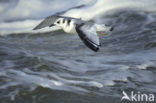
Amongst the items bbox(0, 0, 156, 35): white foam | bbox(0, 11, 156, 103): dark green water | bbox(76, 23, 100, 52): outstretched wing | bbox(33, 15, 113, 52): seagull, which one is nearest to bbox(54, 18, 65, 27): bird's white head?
bbox(33, 15, 113, 52): seagull

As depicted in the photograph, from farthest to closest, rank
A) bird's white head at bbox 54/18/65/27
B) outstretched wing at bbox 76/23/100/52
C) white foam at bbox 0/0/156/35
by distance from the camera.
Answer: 1. white foam at bbox 0/0/156/35
2. bird's white head at bbox 54/18/65/27
3. outstretched wing at bbox 76/23/100/52

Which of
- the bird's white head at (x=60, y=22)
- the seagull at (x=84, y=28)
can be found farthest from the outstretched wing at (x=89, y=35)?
the bird's white head at (x=60, y=22)

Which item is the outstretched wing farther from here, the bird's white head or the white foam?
the white foam

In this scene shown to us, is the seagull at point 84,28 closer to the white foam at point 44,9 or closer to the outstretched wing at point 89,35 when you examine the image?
the outstretched wing at point 89,35

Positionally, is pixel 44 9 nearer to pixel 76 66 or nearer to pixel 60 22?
pixel 76 66

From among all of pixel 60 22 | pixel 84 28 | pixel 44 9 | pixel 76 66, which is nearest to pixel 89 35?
pixel 84 28

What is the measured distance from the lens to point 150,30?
32.8 ft

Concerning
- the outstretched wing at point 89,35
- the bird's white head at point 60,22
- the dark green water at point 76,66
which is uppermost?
the bird's white head at point 60,22

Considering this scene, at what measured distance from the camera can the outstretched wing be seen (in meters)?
5.85

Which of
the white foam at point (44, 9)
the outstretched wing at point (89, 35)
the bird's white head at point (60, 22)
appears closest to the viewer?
the outstretched wing at point (89, 35)

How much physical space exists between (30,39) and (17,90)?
14.8 ft

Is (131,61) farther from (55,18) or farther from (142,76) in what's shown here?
(55,18)

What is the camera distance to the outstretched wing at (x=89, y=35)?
5849mm

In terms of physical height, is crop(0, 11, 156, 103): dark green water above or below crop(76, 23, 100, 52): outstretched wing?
below
